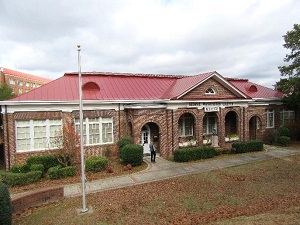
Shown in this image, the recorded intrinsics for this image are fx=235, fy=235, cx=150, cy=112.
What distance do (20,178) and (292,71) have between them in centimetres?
2599

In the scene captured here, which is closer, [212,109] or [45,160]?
[45,160]

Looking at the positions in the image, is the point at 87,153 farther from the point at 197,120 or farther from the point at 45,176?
the point at 197,120

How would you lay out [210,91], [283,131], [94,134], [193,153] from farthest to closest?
[283,131] < [210,91] < [94,134] < [193,153]

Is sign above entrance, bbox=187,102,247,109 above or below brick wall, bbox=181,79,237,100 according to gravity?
below

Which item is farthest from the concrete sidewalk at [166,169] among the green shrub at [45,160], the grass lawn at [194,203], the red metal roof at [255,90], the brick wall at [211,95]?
the red metal roof at [255,90]

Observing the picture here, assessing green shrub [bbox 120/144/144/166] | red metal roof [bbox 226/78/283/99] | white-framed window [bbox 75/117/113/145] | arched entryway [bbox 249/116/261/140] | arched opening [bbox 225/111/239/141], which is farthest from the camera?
red metal roof [bbox 226/78/283/99]

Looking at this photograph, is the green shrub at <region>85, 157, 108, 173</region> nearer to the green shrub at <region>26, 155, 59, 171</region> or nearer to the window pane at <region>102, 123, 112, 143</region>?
the green shrub at <region>26, 155, 59, 171</region>

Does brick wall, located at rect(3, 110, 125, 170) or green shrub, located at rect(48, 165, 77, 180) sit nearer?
green shrub, located at rect(48, 165, 77, 180)

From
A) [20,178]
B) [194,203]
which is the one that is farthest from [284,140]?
[20,178]

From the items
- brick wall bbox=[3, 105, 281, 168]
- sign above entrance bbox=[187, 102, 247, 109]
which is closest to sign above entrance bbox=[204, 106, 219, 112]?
sign above entrance bbox=[187, 102, 247, 109]

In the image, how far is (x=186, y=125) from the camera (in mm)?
21906

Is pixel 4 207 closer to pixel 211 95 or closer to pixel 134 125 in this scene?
pixel 134 125

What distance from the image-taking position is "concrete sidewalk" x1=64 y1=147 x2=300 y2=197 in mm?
13047

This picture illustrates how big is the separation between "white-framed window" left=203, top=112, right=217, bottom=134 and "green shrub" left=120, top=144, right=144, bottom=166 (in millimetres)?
8515
